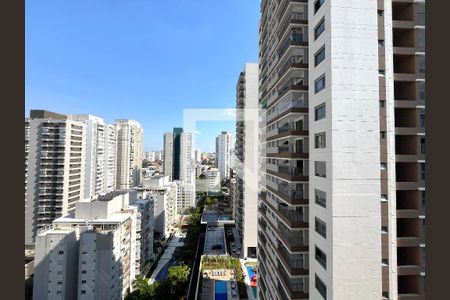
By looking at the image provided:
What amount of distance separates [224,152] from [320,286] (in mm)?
27382

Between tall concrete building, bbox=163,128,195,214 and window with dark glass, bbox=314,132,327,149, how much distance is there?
28703mm

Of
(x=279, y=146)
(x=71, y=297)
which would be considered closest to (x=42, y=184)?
(x=71, y=297)

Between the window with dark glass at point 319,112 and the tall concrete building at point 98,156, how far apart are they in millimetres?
23686

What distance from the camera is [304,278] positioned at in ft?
19.1

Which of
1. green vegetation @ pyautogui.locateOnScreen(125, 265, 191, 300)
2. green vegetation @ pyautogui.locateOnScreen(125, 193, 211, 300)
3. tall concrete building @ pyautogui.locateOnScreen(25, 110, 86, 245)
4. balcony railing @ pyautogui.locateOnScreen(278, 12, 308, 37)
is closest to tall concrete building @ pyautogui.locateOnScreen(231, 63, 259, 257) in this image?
green vegetation @ pyautogui.locateOnScreen(125, 193, 211, 300)

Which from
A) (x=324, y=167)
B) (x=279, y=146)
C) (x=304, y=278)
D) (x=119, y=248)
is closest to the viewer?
(x=324, y=167)

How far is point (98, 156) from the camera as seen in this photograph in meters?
27.8

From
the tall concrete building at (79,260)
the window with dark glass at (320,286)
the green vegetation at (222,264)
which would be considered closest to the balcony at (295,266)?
the window with dark glass at (320,286)

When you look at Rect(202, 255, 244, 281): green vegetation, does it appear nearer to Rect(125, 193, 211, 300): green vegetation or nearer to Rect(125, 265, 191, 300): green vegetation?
Rect(125, 193, 211, 300): green vegetation

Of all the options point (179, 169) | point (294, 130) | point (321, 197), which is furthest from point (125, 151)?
point (321, 197)

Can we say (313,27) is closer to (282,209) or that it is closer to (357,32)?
(357,32)

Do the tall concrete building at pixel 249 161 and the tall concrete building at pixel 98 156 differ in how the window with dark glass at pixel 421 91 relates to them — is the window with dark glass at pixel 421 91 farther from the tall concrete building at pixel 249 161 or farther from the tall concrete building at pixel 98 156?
the tall concrete building at pixel 98 156

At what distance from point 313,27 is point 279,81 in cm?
214

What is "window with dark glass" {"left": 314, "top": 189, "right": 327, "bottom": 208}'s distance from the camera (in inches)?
184
